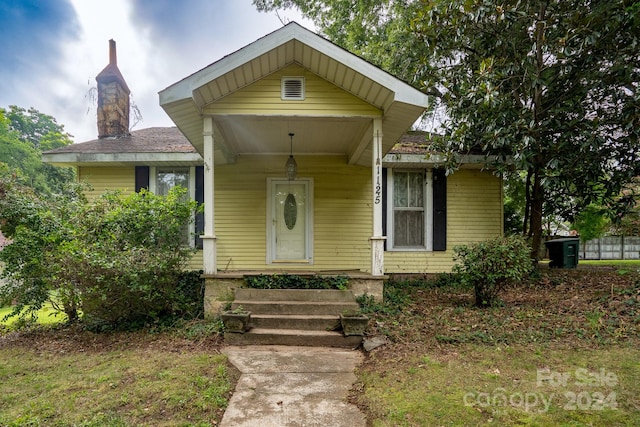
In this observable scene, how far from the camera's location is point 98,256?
4.25 m

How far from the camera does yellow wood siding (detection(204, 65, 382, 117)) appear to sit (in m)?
4.97

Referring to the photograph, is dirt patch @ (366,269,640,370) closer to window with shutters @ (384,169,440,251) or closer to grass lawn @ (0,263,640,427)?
grass lawn @ (0,263,640,427)

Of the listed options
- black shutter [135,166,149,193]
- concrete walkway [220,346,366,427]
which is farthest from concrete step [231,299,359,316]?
black shutter [135,166,149,193]

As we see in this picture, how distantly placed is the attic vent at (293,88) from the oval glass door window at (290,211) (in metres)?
2.57

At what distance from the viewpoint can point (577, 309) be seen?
4.63 metres

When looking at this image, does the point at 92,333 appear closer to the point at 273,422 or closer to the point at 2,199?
the point at 2,199

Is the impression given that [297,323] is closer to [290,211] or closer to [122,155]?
[290,211]

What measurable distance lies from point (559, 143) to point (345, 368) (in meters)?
5.60

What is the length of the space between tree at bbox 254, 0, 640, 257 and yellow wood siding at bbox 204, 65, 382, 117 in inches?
89.7

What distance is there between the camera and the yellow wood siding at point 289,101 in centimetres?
497

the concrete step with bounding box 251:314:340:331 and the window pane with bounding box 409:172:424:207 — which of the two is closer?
the concrete step with bounding box 251:314:340:331

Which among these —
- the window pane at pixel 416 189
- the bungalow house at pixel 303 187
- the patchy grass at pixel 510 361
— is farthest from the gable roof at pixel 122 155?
the patchy grass at pixel 510 361

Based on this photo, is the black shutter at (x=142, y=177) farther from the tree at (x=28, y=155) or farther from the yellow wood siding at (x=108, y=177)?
the tree at (x=28, y=155)

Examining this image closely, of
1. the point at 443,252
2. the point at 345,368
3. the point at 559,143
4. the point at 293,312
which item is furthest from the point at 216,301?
the point at 559,143
